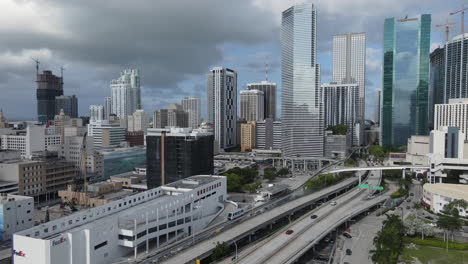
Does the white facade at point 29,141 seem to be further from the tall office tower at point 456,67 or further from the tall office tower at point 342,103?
the tall office tower at point 456,67

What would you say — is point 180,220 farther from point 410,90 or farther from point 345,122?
point 345,122

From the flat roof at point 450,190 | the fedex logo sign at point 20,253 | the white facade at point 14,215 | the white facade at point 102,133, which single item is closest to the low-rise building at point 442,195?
the flat roof at point 450,190

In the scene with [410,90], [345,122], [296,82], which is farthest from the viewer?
[345,122]

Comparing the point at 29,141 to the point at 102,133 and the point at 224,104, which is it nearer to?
the point at 102,133

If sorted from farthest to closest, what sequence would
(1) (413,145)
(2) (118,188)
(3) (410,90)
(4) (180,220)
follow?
1. (3) (410,90)
2. (1) (413,145)
3. (2) (118,188)
4. (4) (180,220)

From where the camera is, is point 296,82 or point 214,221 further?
point 296,82

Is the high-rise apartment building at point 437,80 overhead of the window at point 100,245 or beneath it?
overhead

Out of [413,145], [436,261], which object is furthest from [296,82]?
[436,261]

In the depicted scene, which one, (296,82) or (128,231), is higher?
(296,82)
